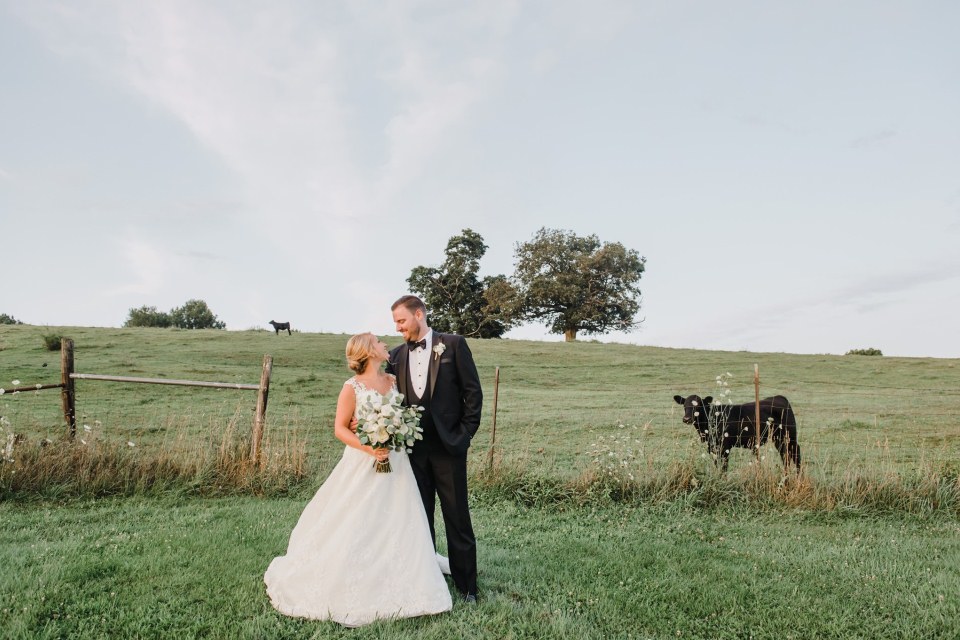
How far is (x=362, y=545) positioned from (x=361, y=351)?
1492 millimetres

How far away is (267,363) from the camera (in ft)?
31.8

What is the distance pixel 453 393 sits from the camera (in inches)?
202

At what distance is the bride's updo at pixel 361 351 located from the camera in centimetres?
488

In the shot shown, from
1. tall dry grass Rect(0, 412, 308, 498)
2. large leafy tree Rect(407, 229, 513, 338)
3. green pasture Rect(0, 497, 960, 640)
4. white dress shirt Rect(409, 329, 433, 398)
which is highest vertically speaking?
large leafy tree Rect(407, 229, 513, 338)

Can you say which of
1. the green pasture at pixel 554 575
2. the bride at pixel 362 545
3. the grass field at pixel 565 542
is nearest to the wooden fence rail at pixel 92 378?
the grass field at pixel 565 542

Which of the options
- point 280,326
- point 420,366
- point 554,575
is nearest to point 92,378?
point 420,366

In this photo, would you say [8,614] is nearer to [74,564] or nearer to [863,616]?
[74,564]

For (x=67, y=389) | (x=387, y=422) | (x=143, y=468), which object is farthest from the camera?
(x=67, y=389)

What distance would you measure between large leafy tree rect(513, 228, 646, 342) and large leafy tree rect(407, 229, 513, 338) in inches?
86.4

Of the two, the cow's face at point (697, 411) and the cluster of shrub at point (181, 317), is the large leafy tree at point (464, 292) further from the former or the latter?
the cow's face at point (697, 411)

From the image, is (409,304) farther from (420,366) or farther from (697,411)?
(697,411)

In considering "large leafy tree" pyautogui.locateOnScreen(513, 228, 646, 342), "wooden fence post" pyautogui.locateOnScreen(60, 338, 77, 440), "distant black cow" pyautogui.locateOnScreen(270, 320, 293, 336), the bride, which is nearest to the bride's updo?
the bride

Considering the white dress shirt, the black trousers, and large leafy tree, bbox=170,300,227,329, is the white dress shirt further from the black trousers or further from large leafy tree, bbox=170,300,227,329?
large leafy tree, bbox=170,300,227,329

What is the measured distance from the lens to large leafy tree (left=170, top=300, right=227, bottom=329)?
63.9 metres
